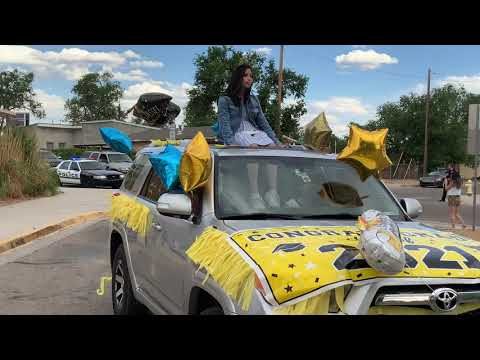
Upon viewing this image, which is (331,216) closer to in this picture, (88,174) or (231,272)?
(231,272)

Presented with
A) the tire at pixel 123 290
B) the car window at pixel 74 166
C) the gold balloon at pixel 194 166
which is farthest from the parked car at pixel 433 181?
the gold balloon at pixel 194 166

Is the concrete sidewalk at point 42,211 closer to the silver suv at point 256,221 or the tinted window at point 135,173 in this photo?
the tinted window at point 135,173

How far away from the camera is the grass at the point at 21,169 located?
18.6m

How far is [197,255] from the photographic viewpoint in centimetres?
362

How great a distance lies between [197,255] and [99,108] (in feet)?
330

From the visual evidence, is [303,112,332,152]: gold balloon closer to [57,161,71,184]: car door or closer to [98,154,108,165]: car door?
[57,161,71,184]: car door

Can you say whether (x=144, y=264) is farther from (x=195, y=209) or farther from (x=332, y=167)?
(x=332, y=167)

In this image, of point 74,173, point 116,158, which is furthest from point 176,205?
point 116,158

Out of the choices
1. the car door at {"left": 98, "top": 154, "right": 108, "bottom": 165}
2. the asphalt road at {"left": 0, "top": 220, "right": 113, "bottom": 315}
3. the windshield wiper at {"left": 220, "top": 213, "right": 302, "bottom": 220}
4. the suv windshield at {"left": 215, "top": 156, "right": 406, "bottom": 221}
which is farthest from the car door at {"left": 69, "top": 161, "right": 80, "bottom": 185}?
the windshield wiper at {"left": 220, "top": 213, "right": 302, "bottom": 220}

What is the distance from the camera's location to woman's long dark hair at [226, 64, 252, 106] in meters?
6.04

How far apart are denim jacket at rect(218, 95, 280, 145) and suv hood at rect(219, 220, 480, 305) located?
7.98ft

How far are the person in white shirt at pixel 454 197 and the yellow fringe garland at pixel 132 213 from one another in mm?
11232
